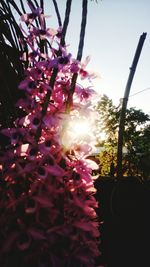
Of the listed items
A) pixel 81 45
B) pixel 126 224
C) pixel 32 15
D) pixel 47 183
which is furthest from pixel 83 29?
pixel 126 224

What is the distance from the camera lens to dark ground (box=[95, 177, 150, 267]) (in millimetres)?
2801

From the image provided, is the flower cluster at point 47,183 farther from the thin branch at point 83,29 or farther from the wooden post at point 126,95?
the wooden post at point 126,95

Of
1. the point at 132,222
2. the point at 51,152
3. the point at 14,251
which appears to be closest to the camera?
the point at 14,251

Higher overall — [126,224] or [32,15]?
[32,15]

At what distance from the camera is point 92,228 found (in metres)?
1.01

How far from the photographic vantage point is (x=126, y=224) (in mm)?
3119

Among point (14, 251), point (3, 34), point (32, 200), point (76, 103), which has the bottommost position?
point (14, 251)

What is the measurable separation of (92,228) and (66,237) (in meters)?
0.11

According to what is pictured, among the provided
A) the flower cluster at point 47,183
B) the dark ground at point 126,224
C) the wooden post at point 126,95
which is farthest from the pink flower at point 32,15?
the dark ground at point 126,224

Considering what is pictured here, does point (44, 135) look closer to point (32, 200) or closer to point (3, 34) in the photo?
point (32, 200)

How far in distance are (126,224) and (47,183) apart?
7.92 ft

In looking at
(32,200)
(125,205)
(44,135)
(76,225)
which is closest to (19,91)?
(44,135)

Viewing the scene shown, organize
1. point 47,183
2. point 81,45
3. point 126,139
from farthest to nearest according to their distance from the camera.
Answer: point 126,139 → point 81,45 → point 47,183

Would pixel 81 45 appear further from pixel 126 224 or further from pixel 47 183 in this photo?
pixel 126 224
